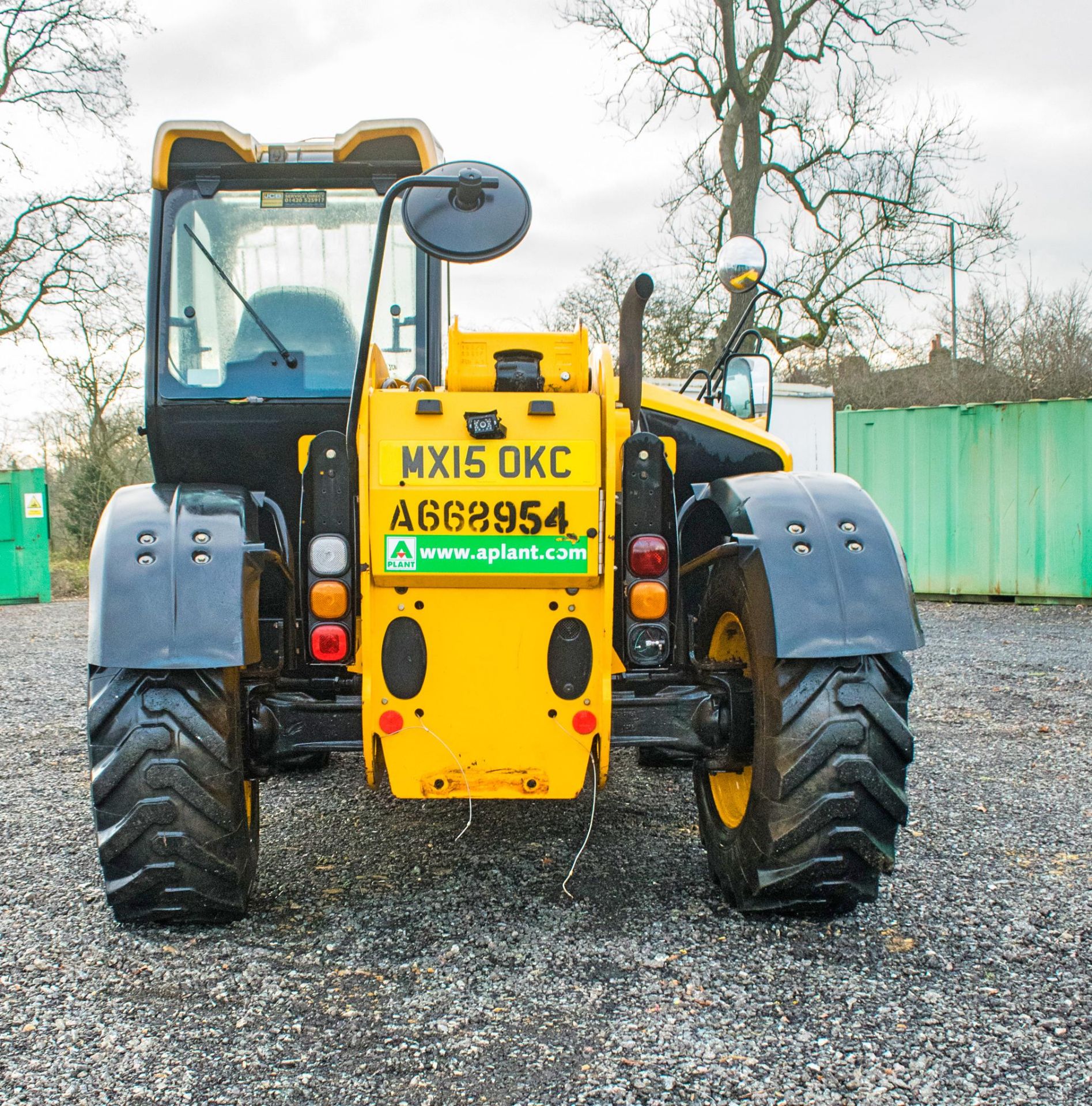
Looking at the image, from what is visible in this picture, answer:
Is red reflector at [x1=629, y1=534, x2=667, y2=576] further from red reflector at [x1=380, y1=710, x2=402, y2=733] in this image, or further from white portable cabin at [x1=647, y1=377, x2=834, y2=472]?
white portable cabin at [x1=647, y1=377, x2=834, y2=472]

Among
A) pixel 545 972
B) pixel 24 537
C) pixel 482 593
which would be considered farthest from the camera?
pixel 24 537

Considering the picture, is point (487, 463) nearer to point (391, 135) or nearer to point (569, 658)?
point (569, 658)

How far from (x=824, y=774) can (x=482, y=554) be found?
1075mm

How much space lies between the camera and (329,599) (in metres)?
2.95

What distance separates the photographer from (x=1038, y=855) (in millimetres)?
3600

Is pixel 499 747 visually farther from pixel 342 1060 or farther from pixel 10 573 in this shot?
pixel 10 573

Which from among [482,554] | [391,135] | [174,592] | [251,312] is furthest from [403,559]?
[391,135]

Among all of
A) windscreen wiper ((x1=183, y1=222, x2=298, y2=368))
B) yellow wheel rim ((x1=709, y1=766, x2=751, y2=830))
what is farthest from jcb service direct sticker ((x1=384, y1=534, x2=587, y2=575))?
windscreen wiper ((x1=183, y1=222, x2=298, y2=368))

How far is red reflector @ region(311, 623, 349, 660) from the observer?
9.75 ft

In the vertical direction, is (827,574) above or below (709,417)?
below

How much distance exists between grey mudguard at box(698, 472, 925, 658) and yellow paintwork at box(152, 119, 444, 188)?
1824 mm

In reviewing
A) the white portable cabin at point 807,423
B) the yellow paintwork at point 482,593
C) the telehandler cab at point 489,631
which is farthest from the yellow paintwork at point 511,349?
the white portable cabin at point 807,423

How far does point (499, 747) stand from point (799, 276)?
18.9 meters

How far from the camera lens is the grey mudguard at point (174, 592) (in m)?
2.67
